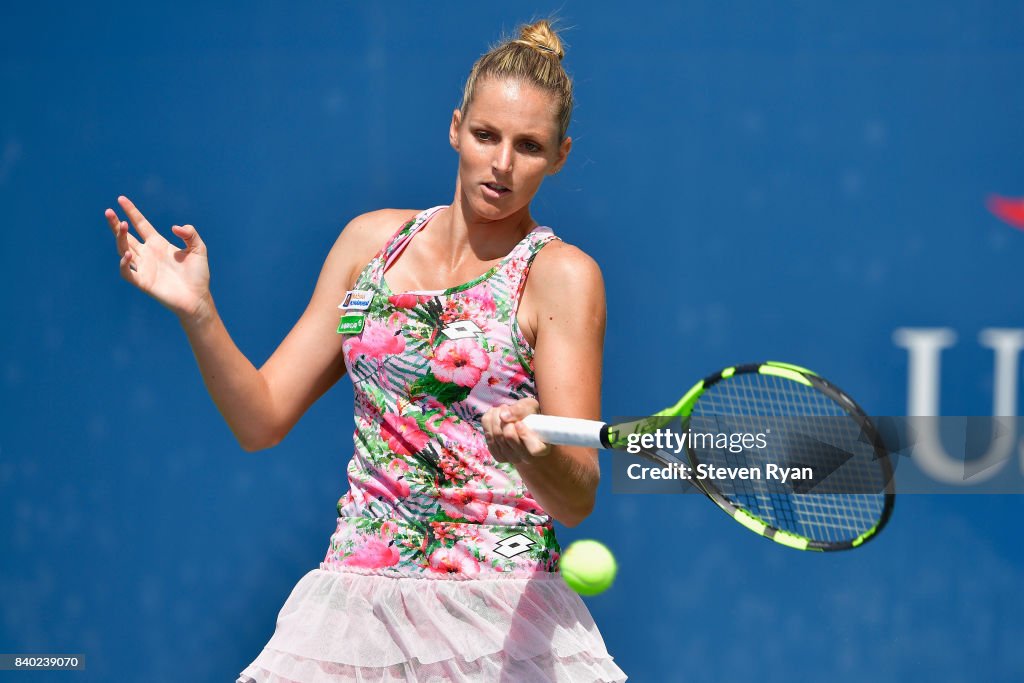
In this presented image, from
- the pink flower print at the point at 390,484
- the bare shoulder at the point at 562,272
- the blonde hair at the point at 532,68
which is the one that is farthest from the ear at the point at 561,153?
the pink flower print at the point at 390,484

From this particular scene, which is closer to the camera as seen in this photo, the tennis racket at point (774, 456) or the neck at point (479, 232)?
the tennis racket at point (774, 456)

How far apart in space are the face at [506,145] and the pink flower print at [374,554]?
20.3 inches

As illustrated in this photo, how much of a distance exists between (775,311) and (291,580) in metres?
1.32

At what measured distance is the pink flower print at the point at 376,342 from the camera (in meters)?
1.86

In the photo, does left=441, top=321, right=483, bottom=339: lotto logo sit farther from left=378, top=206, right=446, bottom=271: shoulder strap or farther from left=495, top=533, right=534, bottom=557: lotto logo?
left=495, top=533, right=534, bottom=557: lotto logo

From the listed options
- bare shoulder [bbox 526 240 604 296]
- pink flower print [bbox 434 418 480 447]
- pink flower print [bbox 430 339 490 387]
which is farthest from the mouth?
pink flower print [bbox 434 418 480 447]

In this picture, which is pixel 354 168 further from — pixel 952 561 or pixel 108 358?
pixel 952 561

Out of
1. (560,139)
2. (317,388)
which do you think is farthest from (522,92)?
(317,388)

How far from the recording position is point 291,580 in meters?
3.01

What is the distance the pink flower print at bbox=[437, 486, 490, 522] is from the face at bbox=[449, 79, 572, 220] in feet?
1.36

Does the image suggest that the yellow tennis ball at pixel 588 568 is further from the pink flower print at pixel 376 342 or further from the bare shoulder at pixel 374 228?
the bare shoulder at pixel 374 228

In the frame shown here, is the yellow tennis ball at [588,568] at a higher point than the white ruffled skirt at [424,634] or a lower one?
higher

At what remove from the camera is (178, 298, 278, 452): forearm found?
1.81m

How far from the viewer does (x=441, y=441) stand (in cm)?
183
